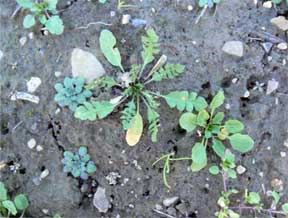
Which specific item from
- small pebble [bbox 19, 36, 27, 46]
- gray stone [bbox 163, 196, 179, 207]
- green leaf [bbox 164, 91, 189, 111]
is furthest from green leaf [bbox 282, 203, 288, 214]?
small pebble [bbox 19, 36, 27, 46]

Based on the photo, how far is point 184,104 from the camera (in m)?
2.43

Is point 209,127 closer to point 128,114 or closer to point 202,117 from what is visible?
point 202,117

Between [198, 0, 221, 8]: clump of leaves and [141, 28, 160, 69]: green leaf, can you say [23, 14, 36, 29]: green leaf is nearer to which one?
[141, 28, 160, 69]: green leaf

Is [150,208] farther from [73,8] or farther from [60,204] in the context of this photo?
[73,8]

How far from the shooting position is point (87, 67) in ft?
8.21

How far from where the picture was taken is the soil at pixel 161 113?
249cm

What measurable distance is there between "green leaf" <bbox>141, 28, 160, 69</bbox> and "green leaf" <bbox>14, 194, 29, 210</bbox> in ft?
2.36

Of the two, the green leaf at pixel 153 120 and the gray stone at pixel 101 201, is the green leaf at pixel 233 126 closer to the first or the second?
the green leaf at pixel 153 120

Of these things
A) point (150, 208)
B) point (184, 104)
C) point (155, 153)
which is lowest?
point (150, 208)

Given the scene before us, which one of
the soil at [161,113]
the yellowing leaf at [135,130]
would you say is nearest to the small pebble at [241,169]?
the soil at [161,113]

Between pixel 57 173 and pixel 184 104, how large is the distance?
59 centimetres

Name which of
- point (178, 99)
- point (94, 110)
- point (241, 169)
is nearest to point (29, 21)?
point (94, 110)

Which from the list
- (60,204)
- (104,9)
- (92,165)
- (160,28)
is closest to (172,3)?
(160,28)

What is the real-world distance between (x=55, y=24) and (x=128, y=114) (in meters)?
0.47
